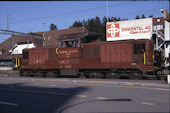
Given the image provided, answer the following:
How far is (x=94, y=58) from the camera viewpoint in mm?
20094

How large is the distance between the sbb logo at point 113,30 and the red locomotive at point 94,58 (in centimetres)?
1860

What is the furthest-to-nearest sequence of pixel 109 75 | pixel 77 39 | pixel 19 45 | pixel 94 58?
pixel 19 45
pixel 77 39
pixel 94 58
pixel 109 75

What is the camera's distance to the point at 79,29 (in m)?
59.0

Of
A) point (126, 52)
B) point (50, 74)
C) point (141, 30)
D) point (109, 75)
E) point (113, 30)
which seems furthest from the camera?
point (113, 30)

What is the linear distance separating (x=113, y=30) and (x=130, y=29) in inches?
138

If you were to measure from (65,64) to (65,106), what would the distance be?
1385cm

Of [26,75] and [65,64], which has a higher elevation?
[65,64]

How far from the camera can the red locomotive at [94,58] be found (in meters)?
17.8

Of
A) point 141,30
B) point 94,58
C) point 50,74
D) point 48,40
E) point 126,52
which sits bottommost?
point 50,74

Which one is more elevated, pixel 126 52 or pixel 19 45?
pixel 19 45

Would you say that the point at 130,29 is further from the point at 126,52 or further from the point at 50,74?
the point at 126,52

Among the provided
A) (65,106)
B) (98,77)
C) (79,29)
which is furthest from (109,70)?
(79,29)

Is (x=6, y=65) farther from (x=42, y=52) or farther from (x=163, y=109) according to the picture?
(x=163, y=109)

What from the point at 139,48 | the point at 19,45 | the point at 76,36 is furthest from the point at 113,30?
the point at 19,45
